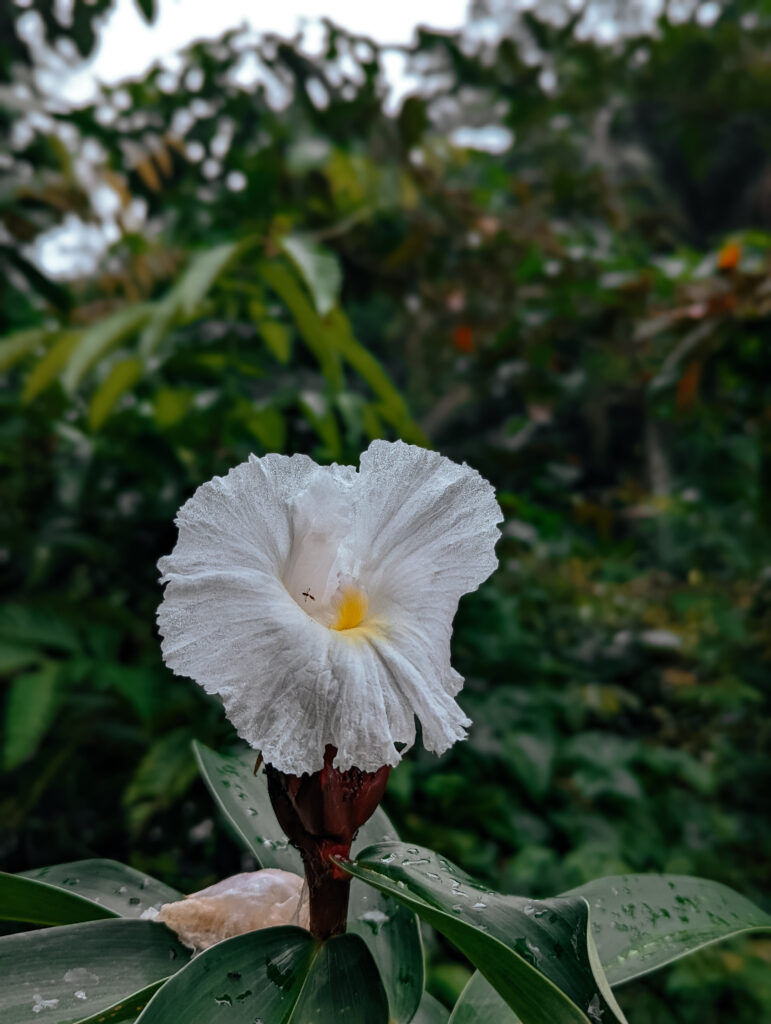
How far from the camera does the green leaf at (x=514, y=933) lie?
30 cm

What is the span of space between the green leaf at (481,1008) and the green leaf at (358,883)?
24 millimetres

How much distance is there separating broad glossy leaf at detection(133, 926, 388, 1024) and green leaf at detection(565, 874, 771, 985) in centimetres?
13

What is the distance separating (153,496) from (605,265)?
117 cm

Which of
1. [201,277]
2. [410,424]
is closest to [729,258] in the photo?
[410,424]

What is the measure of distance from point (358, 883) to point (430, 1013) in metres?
0.08

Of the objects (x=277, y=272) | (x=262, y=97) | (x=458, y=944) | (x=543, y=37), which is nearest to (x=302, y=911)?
(x=458, y=944)

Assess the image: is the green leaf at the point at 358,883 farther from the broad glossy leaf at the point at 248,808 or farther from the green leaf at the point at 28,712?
the green leaf at the point at 28,712

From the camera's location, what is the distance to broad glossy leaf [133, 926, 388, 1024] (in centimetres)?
33

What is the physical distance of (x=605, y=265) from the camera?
180 cm

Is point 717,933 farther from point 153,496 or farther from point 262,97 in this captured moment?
point 262,97

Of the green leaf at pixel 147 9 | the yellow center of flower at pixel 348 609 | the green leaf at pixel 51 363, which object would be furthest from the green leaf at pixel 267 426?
the yellow center of flower at pixel 348 609

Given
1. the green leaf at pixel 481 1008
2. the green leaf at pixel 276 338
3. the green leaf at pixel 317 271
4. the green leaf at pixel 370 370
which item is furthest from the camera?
the green leaf at pixel 276 338

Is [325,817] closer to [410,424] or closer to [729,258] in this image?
[410,424]

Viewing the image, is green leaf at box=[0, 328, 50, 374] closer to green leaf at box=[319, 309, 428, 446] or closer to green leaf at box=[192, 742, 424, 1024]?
green leaf at box=[319, 309, 428, 446]
